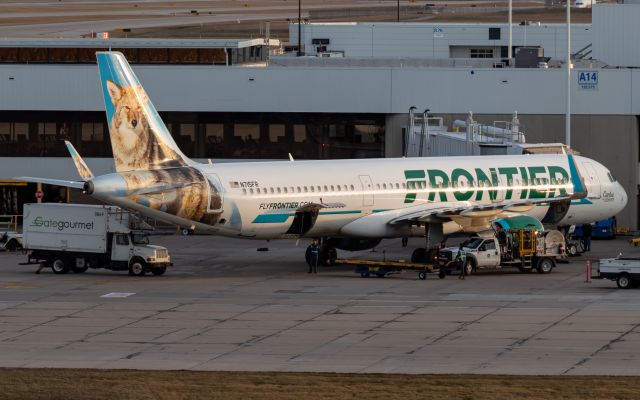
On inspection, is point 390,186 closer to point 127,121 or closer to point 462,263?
point 462,263

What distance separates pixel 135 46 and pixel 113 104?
3533 cm

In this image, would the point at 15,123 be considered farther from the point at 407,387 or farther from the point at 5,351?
the point at 407,387

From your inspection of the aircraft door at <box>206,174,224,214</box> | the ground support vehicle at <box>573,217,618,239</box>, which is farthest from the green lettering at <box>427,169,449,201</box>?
the ground support vehicle at <box>573,217,618,239</box>

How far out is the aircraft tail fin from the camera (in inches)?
2295

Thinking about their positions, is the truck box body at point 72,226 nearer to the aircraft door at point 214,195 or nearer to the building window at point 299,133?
the aircraft door at point 214,195

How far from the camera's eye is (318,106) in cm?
8656

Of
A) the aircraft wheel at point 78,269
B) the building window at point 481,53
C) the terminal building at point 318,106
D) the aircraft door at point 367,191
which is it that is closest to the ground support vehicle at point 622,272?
the aircraft door at point 367,191

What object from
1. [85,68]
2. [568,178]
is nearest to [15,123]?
[85,68]

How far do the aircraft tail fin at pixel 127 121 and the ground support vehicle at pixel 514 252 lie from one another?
1339 cm

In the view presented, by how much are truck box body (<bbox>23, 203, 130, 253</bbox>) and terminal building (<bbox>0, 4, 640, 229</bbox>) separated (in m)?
24.9

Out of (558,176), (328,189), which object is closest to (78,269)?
(328,189)

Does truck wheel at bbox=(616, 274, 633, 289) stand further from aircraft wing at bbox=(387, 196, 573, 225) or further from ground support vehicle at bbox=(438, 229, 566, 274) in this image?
aircraft wing at bbox=(387, 196, 573, 225)

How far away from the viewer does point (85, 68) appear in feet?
283

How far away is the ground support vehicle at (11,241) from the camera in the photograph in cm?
7406
